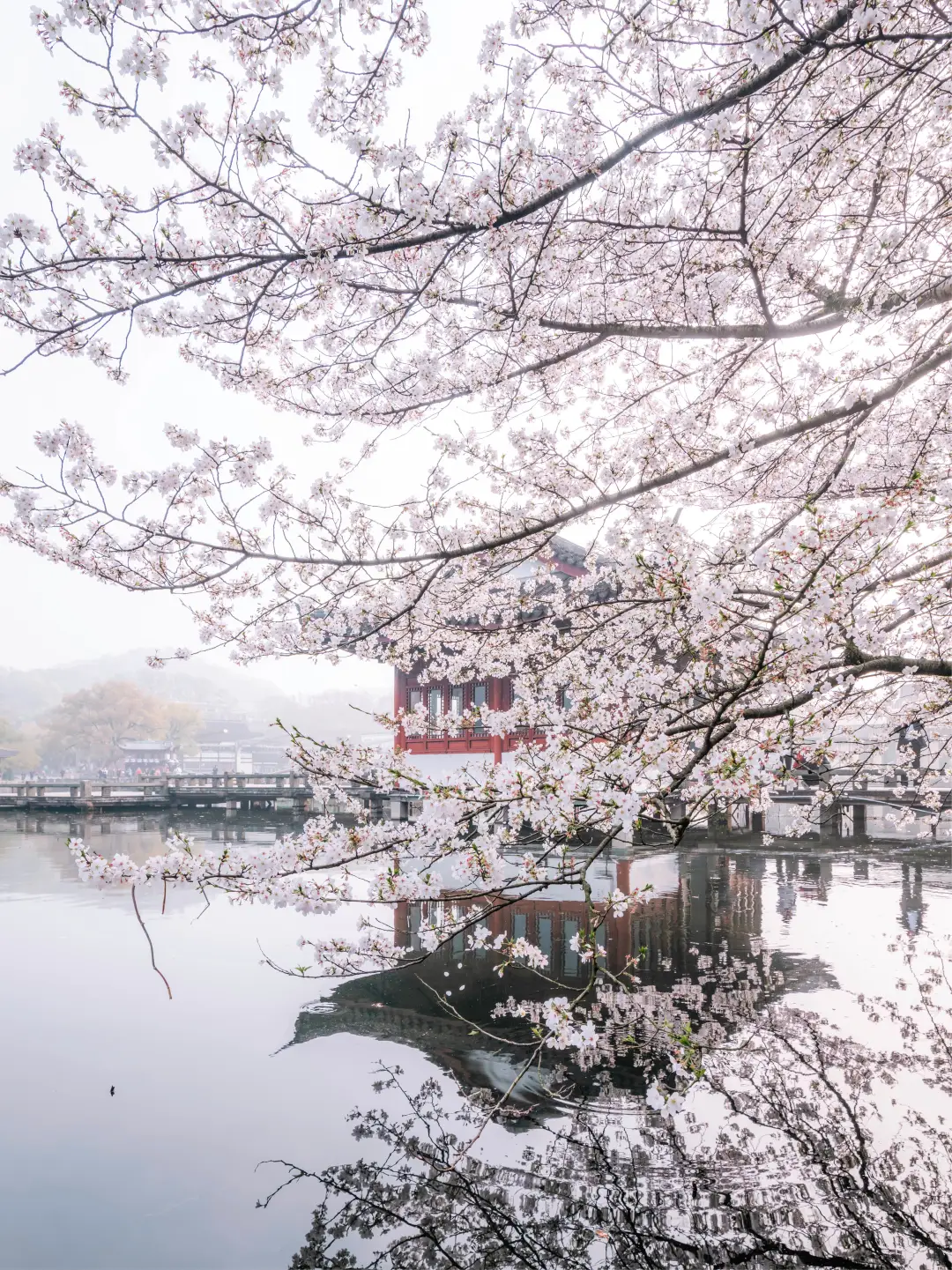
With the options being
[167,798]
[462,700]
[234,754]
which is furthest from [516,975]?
[234,754]

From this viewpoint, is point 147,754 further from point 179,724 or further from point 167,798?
point 167,798

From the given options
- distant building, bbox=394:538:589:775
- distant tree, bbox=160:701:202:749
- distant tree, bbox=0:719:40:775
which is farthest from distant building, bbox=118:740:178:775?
distant building, bbox=394:538:589:775

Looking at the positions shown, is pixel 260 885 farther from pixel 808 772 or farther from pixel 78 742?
pixel 78 742

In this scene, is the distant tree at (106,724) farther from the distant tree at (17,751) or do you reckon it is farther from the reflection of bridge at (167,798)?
the reflection of bridge at (167,798)

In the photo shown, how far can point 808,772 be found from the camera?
427cm

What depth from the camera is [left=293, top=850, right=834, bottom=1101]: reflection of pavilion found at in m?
6.17

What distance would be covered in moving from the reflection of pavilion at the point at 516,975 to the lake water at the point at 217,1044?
0.04m

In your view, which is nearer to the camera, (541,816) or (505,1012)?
(541,816)

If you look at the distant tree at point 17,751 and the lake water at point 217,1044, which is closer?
the lake water at point 217,1044

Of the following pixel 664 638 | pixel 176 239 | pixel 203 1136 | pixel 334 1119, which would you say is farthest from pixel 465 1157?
pixel 176 239

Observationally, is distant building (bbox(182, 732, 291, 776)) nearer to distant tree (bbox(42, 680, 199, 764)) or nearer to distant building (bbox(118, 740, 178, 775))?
distant building (bbox(118, 740, 178, 775))

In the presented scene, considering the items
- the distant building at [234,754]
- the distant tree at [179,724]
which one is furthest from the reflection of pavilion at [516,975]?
the distant building at [234,754]

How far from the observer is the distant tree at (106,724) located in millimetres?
66812

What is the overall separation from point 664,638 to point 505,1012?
3.80m
